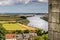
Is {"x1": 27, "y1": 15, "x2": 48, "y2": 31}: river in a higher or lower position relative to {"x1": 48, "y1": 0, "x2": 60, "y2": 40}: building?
lower

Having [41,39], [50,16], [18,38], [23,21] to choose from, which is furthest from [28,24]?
[50,16]

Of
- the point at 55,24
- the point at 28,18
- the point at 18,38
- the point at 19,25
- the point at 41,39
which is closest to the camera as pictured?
the point at 55,24

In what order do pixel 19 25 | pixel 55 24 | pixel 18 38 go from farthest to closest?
pixel 19 25 → pixel 18 38 → pixel 55 24

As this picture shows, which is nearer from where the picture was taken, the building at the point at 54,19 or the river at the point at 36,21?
the building at the point at 54,19

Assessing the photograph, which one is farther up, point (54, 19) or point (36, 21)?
point (54, 19)

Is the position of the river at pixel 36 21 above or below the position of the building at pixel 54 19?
below

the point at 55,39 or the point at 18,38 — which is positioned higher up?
the point at 55,39

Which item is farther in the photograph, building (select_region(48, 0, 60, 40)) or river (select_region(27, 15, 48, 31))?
river (select_region(27, 15, 48, 31))

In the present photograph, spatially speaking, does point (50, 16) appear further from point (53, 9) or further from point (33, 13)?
point (33, 13)
